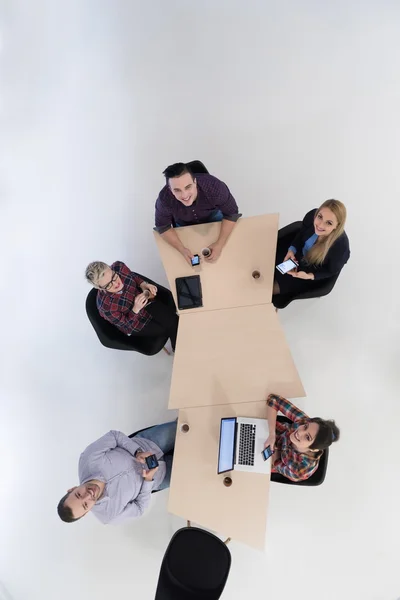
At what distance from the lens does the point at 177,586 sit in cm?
208

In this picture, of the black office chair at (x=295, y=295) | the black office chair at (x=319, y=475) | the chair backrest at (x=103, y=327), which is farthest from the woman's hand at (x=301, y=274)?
the chair backrest at (x=103, y=327)

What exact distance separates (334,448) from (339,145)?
8.37 feet

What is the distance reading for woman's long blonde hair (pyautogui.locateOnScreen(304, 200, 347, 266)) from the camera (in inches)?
85.7

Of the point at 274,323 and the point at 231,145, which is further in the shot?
the point at 231,145

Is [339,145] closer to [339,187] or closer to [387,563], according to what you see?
[339,187]

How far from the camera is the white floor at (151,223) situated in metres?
2.79

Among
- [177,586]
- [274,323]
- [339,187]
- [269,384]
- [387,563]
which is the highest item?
[339,187]

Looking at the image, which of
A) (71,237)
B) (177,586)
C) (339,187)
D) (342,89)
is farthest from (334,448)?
(342,89)

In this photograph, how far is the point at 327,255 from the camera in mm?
2438

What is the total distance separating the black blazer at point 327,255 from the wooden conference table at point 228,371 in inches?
9.0

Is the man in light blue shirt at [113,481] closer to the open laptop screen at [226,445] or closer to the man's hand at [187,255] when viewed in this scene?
the open laptop screen at [226,445]

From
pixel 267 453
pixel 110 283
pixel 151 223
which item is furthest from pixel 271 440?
pixel 151 223

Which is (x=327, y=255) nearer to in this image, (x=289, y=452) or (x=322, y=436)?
(x=322, y=436)

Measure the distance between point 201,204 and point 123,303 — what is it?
86 cm
